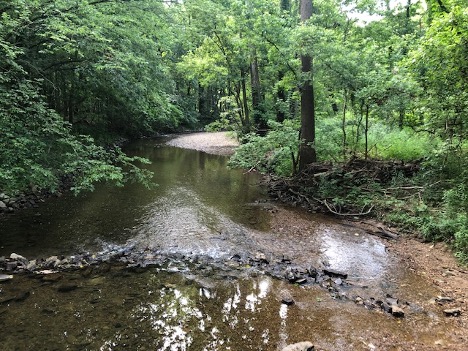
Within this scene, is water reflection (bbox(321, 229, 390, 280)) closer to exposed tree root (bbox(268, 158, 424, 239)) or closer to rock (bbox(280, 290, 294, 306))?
exposed tree root (bbox(268, 158, 424, 239))

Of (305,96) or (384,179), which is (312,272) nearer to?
(384,179)

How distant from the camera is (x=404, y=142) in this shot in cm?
1180

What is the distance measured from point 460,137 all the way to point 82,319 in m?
8.46

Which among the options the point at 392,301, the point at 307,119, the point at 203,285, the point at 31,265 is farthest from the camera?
the point at 307,119

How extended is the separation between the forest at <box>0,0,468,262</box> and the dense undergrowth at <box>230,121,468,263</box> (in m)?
0.04

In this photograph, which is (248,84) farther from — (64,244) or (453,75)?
(64,244)

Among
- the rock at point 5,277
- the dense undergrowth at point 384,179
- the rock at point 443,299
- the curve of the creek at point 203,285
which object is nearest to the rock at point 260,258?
the curve of the creek at point 203,285

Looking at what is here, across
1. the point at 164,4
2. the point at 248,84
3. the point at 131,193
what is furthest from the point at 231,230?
the point at 248,84

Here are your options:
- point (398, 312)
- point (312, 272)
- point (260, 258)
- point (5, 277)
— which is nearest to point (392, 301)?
point (398, 312)

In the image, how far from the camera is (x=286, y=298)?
5020 mm

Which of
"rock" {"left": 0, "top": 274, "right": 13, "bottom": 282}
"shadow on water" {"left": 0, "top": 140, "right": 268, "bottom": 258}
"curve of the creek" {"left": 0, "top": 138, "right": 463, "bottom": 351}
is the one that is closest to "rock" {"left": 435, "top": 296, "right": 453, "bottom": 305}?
"curve of the creek" {"left": 0, "top": 138, "right": 463, "bottom": 351}

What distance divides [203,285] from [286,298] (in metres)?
1.42

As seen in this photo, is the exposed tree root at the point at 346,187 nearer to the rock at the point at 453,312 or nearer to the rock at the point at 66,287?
the rock at the point at 453,312

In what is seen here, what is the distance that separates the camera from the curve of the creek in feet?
13.7
